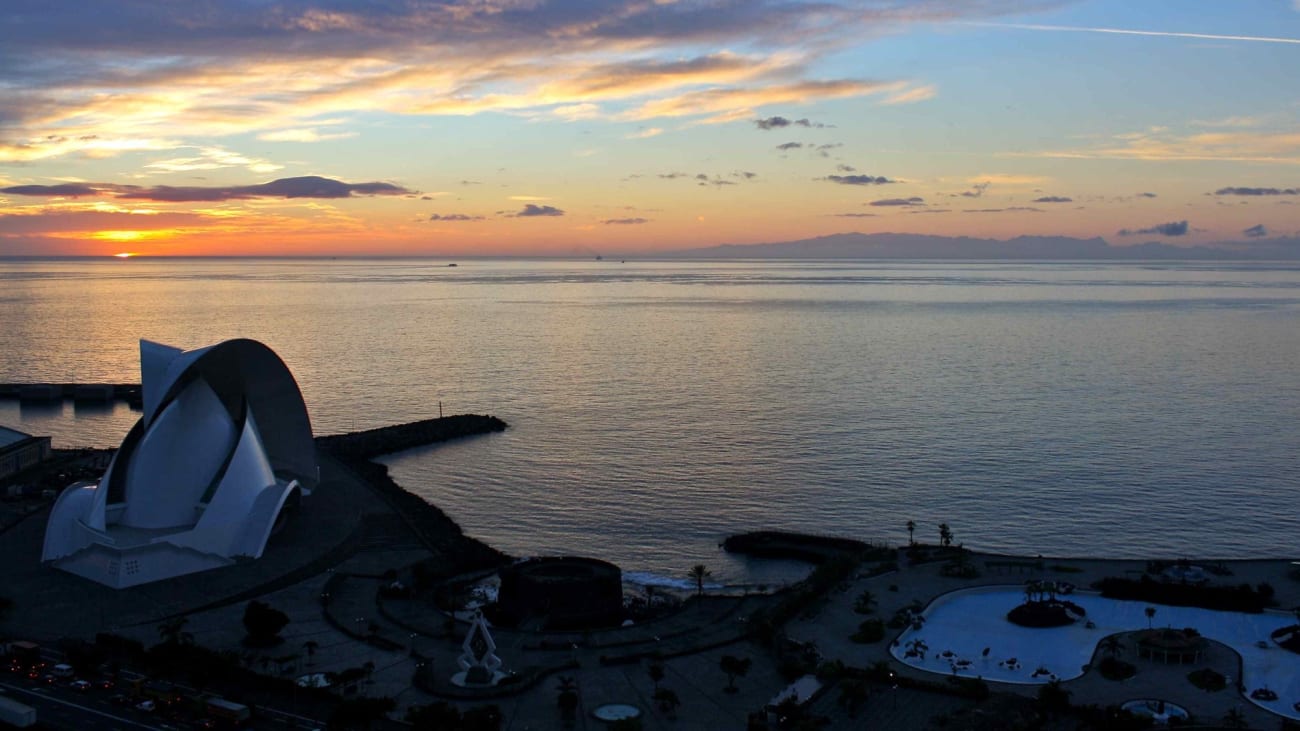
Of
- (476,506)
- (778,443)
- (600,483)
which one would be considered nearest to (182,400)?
(476,506)

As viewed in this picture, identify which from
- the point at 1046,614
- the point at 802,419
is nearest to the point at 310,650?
the point at 1046,614

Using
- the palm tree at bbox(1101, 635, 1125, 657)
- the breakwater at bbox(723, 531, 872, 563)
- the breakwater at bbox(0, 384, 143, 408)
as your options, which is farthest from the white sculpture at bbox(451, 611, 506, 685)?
the breakwater at bbox(0, 384, 143, 408)

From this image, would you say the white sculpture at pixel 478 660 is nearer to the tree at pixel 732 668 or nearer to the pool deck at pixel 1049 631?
the tree at pixel 732 668

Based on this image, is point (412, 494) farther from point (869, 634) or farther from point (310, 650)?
point (869, 634)

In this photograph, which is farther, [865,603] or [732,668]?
[865,603]

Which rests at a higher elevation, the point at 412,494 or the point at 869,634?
the point at 869,634

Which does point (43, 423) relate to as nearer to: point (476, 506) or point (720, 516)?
point (476, 506)

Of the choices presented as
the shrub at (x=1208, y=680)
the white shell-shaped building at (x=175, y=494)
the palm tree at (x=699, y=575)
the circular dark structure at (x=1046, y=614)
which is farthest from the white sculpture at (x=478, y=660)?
the shrub at (x=1208, y=680)
